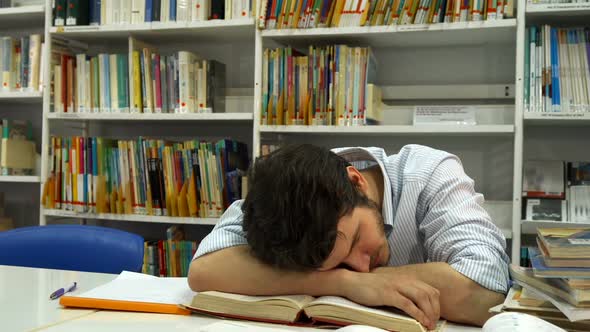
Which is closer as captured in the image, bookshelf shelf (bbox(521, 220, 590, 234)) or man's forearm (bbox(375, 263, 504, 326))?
man's forearm (bbox(375, 263, 504, 326))

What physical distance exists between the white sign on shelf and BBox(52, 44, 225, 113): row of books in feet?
3.00

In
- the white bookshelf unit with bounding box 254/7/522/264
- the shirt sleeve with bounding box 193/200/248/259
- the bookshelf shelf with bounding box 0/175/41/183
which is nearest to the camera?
the shirt sleeve with bounding box 193/200/248/259

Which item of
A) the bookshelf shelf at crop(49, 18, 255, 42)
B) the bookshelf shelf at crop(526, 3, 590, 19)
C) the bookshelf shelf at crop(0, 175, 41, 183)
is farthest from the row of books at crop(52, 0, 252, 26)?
the bookshelf shelf at crop(526, 3, 590, 19)

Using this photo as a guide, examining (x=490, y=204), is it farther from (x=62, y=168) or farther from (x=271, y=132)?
(x=62, y=168)

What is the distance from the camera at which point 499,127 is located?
2197 millimetres

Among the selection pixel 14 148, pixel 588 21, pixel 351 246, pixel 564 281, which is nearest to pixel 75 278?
pixel 351 246

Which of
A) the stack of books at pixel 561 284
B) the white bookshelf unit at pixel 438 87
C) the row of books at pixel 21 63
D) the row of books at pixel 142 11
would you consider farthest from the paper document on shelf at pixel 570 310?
the row of books at pixel 21 63

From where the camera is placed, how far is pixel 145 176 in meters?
2.66

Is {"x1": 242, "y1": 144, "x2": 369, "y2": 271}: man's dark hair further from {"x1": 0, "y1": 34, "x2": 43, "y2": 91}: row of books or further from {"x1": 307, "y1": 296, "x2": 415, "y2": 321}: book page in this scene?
{"x1": 0, "y1": 34, "x2": 43, "y2": 91}: row of books

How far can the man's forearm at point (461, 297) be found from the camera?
3.38 feet

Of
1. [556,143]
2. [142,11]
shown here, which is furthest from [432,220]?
[142,11]

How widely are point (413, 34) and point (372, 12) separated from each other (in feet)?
0.60

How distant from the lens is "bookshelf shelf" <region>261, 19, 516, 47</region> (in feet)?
7.35

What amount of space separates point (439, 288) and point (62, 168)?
2204 mm
